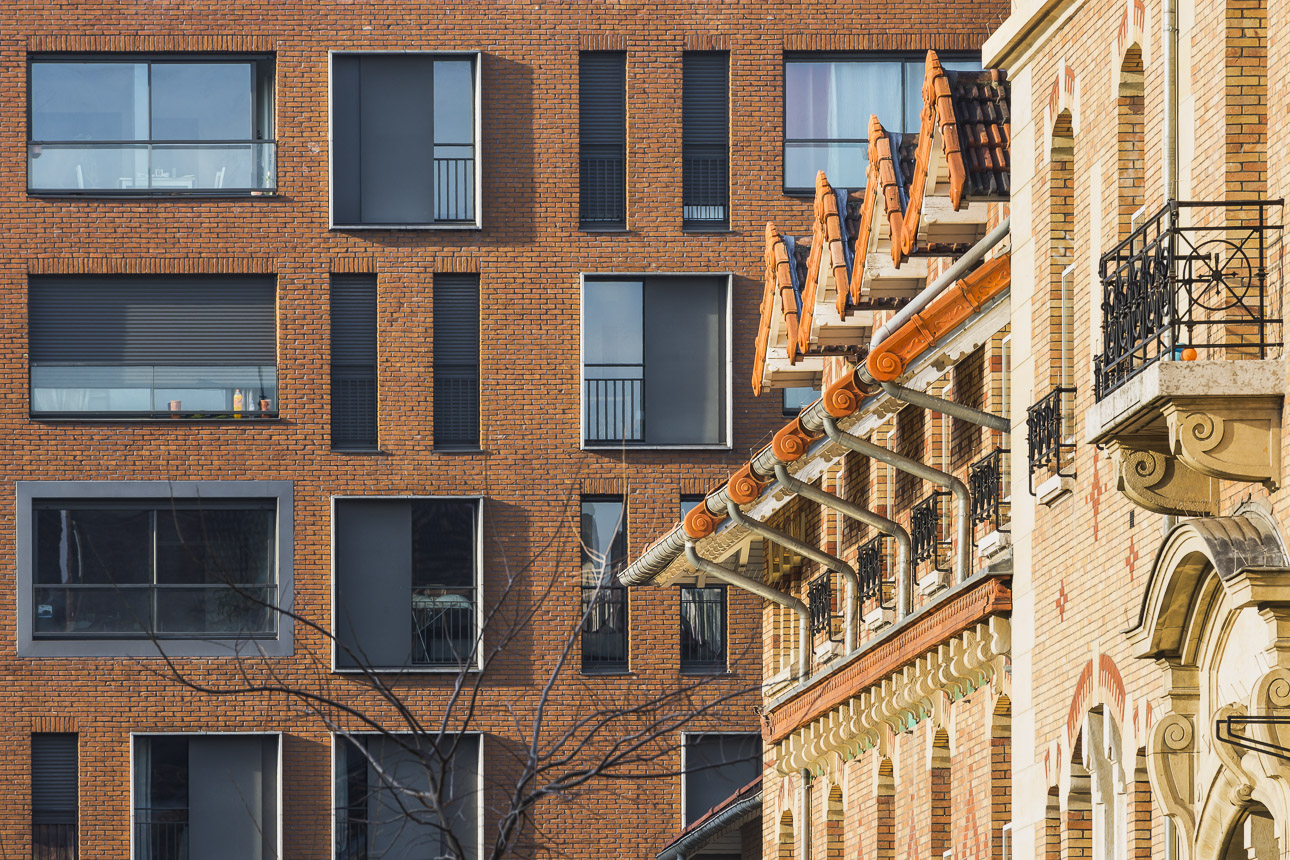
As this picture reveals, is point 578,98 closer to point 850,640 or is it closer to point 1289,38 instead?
point 850,640

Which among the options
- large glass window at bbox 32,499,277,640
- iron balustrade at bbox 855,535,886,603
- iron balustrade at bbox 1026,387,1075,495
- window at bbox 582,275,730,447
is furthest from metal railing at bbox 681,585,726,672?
iron balustrade at bbox 1026,387,1075,495

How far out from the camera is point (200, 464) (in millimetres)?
48344

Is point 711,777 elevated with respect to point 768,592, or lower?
lower

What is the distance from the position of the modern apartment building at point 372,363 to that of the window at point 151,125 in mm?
57

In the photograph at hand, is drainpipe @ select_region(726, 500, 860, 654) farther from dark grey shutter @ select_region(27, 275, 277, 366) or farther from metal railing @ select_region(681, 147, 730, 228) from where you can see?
dark grey shutter @ select_region(27, 275, 277, 366)

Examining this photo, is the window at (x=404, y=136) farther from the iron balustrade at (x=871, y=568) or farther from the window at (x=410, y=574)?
the iron balustrade at (x=871, y=568)

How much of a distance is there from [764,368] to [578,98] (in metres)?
18.1

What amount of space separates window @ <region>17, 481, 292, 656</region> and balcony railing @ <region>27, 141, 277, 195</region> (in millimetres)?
5374

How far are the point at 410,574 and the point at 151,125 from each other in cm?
938

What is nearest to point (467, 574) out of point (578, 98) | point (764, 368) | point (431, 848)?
point (431, 848)

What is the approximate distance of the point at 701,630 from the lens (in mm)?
49375

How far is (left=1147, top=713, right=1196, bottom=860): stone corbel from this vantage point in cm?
1619

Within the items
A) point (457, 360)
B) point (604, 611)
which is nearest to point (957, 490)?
point (604, 611)

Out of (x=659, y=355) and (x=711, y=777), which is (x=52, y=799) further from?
(x=659, y=355)
